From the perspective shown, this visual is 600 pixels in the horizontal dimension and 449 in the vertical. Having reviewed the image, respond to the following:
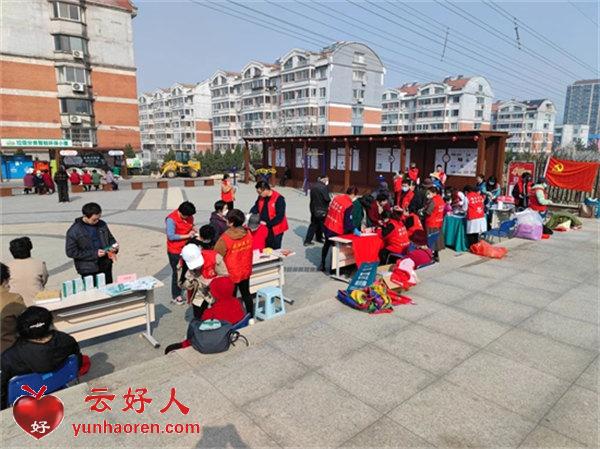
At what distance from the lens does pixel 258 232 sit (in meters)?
7.72

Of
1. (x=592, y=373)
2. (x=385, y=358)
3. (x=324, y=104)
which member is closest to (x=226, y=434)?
(x=385, y=358)

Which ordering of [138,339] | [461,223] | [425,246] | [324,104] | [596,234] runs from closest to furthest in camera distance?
[138,339]
[425,246]
[461,223]
[596,234]
[324,104]

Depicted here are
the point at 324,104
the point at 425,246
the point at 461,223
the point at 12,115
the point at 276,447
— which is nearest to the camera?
the point at 276,447

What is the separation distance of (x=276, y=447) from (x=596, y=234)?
12524mm

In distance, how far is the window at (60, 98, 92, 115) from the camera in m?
39.8

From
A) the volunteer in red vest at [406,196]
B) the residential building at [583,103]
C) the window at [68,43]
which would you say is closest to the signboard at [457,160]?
the volunteer in red vest at [406,196]

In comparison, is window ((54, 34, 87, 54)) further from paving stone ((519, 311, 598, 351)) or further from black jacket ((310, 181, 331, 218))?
paving stone ((519, 311, 598, 351))

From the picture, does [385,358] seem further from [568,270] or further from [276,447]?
[568,270]

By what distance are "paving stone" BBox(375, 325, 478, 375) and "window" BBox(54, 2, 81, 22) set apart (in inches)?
1823

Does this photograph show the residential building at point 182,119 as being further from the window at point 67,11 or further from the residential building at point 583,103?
the residential building at point 583,103

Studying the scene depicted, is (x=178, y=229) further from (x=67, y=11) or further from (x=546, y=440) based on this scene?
(x=67, y=11)

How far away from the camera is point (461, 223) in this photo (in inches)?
386

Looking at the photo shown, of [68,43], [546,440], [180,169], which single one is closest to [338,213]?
[546,440]

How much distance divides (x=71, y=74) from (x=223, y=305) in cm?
4378
